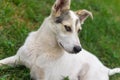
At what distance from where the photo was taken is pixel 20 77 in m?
7.48

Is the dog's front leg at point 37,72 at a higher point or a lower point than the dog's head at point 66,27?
lower

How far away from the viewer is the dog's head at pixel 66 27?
678cm

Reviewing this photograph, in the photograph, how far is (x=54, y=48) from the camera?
720 centimetres

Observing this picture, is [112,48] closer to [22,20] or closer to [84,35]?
[84,35]

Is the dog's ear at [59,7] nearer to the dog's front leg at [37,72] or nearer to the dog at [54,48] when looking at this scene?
the dog at [54,48]

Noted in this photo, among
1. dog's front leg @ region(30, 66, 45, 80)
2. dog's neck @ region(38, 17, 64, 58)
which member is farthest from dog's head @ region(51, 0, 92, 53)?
dog's front leg @ region(30, 66, 45, 80)

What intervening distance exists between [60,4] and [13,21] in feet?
6.67

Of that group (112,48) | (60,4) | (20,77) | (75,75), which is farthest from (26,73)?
(112,48)

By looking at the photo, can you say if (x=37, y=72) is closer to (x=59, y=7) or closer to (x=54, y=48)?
(x=54, y=48)

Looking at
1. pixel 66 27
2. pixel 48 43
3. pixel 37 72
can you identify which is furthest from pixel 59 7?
pixel 37 72

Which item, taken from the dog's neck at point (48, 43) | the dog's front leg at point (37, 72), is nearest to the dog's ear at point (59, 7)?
the dog's neck at point (48, 43)

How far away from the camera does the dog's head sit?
6.78 metres

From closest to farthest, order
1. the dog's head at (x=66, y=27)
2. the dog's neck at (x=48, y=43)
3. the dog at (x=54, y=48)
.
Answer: the dog's head at (x=66, y=27) → the dog at (x=54, y=48) → the dog's neck at (x=48, y=43)

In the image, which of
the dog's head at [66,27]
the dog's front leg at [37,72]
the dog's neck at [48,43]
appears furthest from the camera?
the dog's neck at [48,43]
